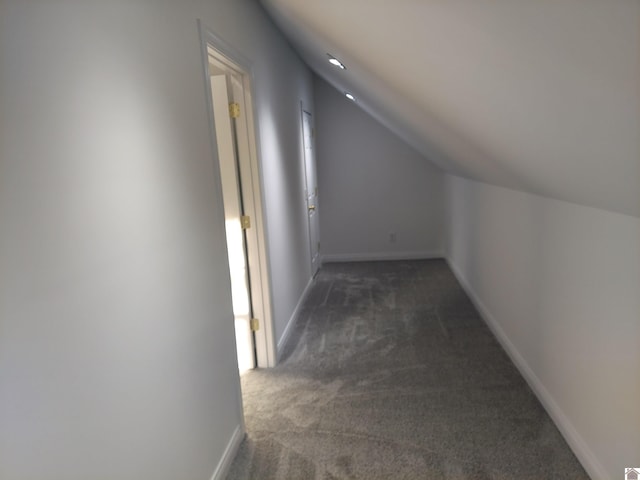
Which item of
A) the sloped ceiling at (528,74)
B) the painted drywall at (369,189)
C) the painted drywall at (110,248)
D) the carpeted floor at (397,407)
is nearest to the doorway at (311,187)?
the painted drywall at (369,189)

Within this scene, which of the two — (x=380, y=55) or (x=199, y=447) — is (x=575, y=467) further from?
(x=380, y=55)

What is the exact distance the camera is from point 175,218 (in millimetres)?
1508

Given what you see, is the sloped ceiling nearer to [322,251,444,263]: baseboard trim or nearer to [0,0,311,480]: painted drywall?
[0,0,311,480]: painted drywall

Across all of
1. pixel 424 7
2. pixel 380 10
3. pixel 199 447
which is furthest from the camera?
pixel 199 447

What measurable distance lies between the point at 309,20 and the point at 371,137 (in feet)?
10.7

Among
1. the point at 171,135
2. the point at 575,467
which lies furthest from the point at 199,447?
the point at 575,467

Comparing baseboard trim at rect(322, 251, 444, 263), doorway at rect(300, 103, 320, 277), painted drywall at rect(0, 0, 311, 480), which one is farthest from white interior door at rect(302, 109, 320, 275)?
painted drywall at rect(0, 0, 311, 480)

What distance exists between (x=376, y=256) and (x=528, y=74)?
469cm

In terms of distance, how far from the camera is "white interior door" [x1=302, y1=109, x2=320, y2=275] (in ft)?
14.9

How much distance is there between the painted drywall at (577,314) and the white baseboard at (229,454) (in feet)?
5.09

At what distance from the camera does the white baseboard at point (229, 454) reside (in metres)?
1.81

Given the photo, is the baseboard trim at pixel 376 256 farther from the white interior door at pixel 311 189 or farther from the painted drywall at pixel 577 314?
the painted drywall at pixel 577 314

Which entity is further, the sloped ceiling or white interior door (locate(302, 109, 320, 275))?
white interior door (locate(302, 109, 320, 275))

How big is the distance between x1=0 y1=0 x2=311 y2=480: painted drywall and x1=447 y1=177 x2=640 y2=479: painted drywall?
62.3 inches
